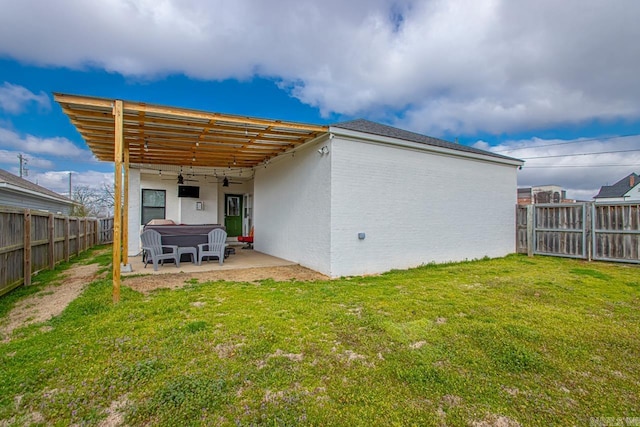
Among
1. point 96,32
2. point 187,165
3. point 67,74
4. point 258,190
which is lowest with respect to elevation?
point 258,190

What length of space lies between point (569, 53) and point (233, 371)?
1362cm

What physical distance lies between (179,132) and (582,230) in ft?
39.1

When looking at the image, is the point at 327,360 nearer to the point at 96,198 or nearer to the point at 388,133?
the point at 388,133

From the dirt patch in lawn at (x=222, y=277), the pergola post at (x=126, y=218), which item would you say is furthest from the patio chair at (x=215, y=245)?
the pergola post at (x=126, y=218)

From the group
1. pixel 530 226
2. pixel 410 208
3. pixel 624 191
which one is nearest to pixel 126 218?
pixel 410 208

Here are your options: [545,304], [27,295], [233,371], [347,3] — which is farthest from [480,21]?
[27,295]

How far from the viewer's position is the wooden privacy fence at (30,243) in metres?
5.07

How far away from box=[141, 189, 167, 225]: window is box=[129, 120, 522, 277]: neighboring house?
0.03m

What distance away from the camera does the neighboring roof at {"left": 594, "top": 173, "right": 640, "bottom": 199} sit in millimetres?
29602

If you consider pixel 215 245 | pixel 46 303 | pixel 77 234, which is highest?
Result: pixel 77 234

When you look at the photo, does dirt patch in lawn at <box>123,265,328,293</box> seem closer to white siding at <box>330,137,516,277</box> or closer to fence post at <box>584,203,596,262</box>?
white siding at <box>330,137,516,277</box>

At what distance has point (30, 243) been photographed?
5.95 meters

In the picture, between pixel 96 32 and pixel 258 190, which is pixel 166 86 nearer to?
pixel 96 32

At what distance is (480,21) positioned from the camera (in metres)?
7.62
